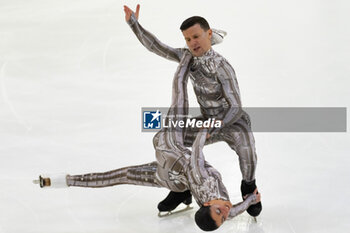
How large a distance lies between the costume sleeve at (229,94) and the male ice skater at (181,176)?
0.39 feet

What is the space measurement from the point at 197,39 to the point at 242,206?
31.8 inches

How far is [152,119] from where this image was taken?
10.0 feet

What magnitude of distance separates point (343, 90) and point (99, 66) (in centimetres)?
208

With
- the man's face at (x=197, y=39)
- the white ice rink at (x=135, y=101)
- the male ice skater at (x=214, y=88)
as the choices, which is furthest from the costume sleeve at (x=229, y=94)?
the white ice rink at (x=135, y=101)

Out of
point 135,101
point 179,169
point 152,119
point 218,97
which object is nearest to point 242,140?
point 218,97

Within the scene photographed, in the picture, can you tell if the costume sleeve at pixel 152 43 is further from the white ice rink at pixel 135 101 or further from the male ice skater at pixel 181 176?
the white ice rink at pixel 135 101

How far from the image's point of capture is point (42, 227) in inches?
119

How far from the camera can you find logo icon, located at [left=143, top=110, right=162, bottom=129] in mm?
3049

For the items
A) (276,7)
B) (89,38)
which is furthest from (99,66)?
(276,7)

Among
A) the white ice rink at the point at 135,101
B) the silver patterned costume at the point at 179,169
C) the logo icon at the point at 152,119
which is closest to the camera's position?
the silver patterned costume at the point at 179,169

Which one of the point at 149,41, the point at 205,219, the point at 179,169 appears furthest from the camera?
the point at 149,41

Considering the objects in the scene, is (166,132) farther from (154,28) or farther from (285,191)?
(154,28)

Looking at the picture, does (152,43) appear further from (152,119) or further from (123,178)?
(123,178)

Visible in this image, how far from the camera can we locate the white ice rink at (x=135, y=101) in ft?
10.6
